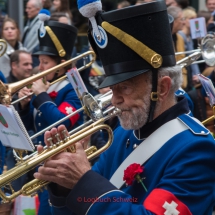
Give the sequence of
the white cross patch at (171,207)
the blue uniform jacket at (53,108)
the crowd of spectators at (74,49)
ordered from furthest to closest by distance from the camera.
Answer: the crowd of spectators at (74,49), the blue uniform jacket at (53,108), the white cross patch at (171,207)

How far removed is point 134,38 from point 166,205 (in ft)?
2.48

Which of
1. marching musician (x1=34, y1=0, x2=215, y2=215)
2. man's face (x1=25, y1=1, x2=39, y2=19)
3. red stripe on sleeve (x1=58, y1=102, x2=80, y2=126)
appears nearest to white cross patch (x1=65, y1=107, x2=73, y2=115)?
red stripe on sleeve (x1=58, y1=102, x2=80, y2=126)

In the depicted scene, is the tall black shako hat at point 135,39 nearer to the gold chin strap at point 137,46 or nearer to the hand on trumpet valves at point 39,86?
the gold chin strap at point 137,46

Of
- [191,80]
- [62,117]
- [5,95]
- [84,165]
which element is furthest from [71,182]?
[191,80]

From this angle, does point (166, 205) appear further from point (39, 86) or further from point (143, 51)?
point (39, 86)

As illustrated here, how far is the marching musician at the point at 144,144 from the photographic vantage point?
278 cm

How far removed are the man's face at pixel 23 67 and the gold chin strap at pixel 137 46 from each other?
→ 3975 millimetres

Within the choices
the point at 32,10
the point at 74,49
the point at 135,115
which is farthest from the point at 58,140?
the point at 32,10

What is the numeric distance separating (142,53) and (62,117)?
8.72 feet

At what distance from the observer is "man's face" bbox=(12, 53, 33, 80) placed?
6.89 meters

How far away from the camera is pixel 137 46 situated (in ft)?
9.71

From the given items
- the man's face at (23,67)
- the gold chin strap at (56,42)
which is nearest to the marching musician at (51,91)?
the gold chin strap at (56,42)

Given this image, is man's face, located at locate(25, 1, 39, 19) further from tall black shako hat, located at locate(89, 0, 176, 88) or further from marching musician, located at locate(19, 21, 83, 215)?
tall black shako hat, located at locate(89, 0, 176, 88)

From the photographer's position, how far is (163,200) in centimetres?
274
